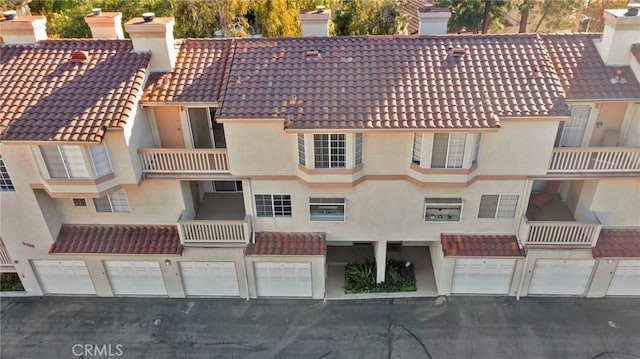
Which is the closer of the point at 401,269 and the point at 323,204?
the point at 323,204

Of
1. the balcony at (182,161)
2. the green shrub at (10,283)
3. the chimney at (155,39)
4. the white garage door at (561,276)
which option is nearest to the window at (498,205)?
the white garage door at (561,276)

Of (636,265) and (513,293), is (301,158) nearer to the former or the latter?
(513,293)

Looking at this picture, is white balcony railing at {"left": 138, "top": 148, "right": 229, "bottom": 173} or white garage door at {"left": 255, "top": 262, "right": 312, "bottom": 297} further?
white garage door at {"left": 255, "top": 262, "right": 312, "bottom": 297}

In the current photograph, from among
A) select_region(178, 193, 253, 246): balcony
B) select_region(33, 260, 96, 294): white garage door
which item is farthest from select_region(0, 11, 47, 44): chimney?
select_region(178, 193, 253, 246): balcony

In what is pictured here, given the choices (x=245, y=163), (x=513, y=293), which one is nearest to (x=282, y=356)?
(x=245, y=163)

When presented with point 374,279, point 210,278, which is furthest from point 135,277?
point 374,279

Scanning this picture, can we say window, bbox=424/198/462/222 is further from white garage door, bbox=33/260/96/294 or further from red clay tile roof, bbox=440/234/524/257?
white garage door, bbox=33/260/96/294

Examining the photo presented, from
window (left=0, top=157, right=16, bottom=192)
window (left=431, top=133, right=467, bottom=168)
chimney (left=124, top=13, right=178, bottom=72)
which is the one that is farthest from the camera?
chimney (left=124, top=13, right=178, bottom=72)

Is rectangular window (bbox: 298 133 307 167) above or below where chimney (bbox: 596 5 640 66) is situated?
below
